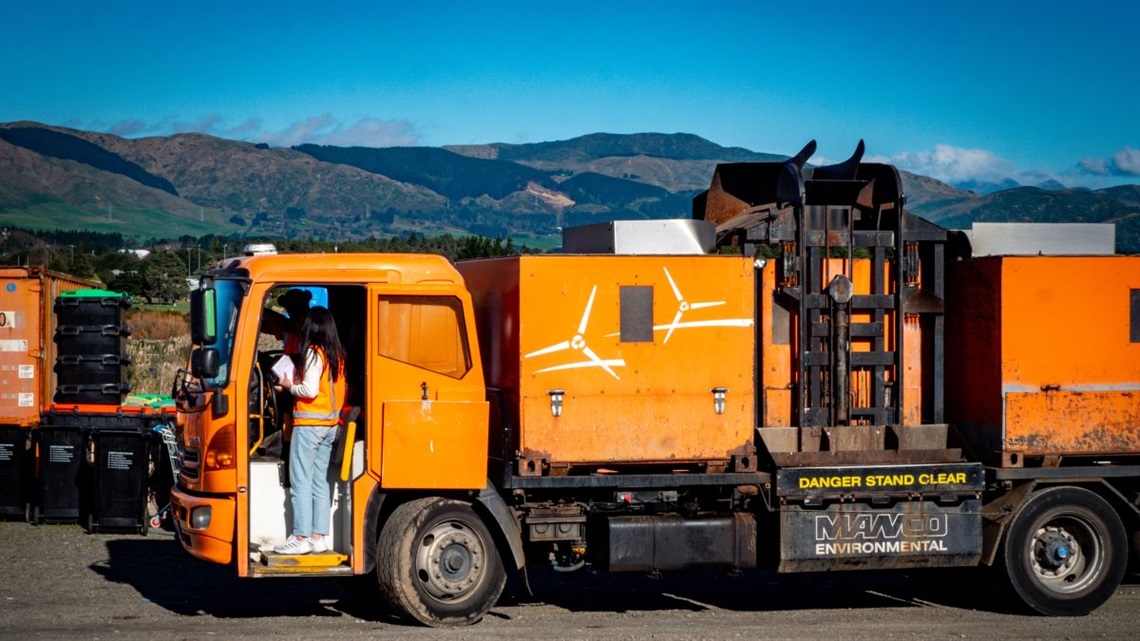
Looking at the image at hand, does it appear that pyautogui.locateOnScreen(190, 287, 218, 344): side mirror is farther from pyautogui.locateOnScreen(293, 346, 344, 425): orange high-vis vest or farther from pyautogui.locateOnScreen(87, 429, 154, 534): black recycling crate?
pyautogui.locateOnScreen(87, 429, 154, 534): black recycling crate

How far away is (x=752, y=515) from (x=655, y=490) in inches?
32.1

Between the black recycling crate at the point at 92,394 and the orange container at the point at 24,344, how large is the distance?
0.25m

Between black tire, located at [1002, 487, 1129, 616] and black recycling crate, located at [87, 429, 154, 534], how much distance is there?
9291 mm

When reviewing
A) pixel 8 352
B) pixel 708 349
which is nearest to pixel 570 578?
pixel 708 349

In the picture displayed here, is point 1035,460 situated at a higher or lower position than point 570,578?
higher

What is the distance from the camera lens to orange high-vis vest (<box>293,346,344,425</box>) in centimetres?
979

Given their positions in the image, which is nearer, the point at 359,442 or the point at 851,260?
the point at 359,442

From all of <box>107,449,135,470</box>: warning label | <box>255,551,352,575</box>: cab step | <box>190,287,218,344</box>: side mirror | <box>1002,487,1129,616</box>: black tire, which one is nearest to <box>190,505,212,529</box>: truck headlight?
<box>255,551,352,575</box>: cab step

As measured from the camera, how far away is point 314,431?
32.1 ft

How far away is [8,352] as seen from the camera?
16.7 metres

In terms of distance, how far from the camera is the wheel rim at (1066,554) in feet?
35.4

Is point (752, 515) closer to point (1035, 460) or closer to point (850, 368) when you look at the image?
point (850, 368)

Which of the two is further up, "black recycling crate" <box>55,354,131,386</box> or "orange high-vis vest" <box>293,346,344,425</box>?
"black recycling crate" <box>55,354,131,386</box>

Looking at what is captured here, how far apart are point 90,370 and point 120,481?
228 cm
